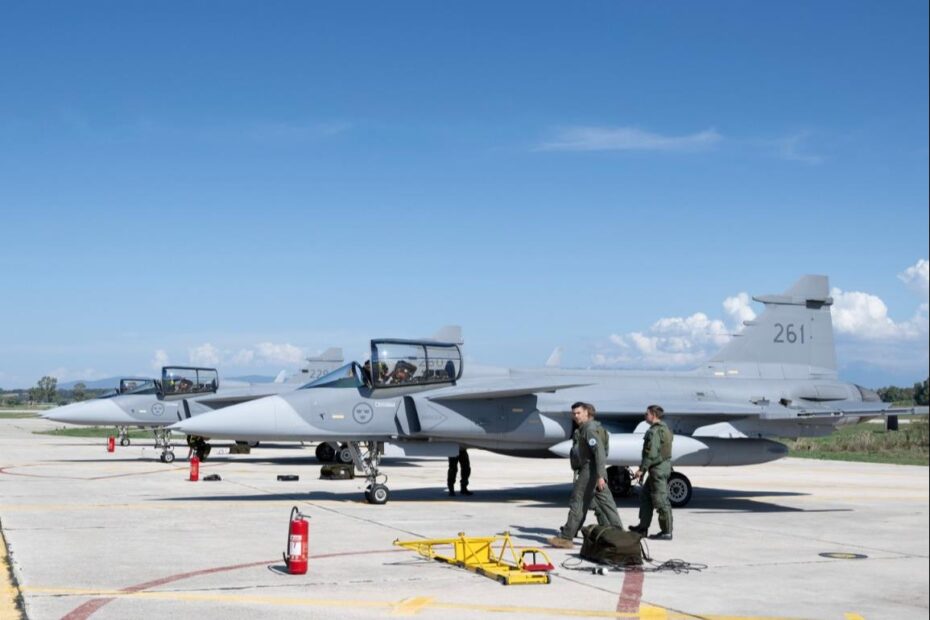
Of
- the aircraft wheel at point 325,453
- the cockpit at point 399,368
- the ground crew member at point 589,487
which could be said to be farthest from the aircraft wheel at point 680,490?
the aircraft wheel at point 325,453

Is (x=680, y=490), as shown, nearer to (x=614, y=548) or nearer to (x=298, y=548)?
(x=614, y=548)

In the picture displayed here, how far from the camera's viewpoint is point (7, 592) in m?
8.58

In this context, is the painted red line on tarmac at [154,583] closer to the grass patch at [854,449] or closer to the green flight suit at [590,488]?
the green flight suit at [590,488]

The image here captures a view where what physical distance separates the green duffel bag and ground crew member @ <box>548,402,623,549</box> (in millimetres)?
1040

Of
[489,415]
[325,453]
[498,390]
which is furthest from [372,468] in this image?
[325,453]

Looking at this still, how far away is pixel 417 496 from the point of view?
60.2 ft

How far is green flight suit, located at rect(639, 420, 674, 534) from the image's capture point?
40.7ft

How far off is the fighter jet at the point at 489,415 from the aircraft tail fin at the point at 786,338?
213 cm

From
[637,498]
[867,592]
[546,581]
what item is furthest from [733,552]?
[637,498]

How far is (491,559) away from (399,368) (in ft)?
21.5

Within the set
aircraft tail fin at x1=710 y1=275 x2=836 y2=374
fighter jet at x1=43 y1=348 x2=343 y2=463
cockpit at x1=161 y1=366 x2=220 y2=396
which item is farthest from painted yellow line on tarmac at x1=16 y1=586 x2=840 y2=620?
cockpit at x1=161 y1=366 x2=220 y2=396

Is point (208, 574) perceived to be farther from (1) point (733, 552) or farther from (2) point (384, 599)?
(1) point (733, 552)

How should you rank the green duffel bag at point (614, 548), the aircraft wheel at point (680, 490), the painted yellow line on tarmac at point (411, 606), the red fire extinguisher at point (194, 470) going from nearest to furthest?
the painted yellow line on tarmac at point (411, 606), the green duffel bag at point (614, 548), the aircraft wheel at point (680, 490), the red fire extinguisher at point (194, 470)

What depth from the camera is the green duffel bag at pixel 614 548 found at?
10250 millimetres
